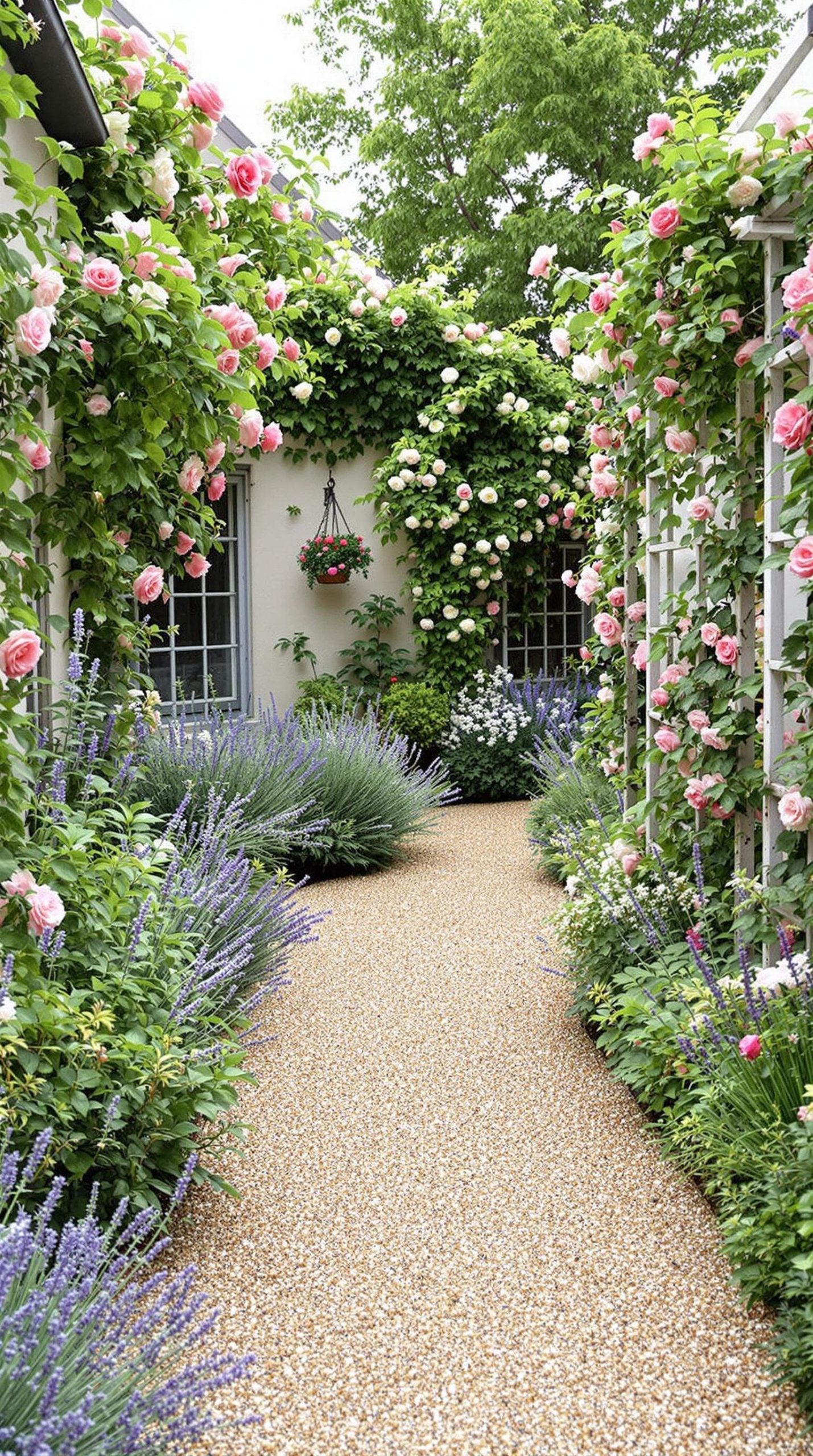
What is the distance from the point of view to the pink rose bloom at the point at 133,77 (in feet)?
11.7

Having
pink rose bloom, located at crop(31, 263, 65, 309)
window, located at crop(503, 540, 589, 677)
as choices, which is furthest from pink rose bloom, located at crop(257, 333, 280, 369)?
window, located at crop(503, 540, 589, 677)

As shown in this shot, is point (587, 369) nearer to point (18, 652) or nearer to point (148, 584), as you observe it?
point (148, 584)

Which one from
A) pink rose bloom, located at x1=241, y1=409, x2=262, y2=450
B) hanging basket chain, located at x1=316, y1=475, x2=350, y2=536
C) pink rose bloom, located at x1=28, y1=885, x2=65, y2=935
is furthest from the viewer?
hanging basket chain, located at x1=316, y1=475, x2=350, y2=536

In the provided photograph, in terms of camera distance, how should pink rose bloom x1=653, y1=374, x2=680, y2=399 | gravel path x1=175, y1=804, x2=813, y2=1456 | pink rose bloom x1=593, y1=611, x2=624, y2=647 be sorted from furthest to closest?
pink rose bloom x1=593, y1=611, x2=624, y2=647 < pink rose bloom x1=653, y1=374, x2=680, y2=399 < gravel path x1=175, y1=804, x2=813, y2=1456

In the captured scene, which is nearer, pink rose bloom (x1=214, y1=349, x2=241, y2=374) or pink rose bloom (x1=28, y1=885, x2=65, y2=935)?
pink rose bloom (x1=28, y1=885, x2=65, y2=935)

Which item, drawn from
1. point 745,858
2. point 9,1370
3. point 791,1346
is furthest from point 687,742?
point 9,1370

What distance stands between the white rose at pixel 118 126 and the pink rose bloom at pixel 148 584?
1265 mm

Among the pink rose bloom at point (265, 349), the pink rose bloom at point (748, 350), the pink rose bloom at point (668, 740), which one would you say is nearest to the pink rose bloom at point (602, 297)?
the pink rose bloom at point (748, 350)

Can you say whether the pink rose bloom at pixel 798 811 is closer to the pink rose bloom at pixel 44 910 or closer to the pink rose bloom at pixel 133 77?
the pink rose bloom at pixel 44 910

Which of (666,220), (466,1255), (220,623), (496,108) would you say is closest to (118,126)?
(666,220)

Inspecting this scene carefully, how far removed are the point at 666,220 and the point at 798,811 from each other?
1.47m

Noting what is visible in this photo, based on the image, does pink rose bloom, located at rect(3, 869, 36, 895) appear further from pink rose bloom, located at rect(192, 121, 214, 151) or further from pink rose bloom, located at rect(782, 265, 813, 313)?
pink rose bloom, located at rect(192, 121, 214, 151)

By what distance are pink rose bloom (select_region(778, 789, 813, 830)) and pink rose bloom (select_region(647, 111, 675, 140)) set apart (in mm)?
1732

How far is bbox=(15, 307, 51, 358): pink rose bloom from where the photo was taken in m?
2.51
